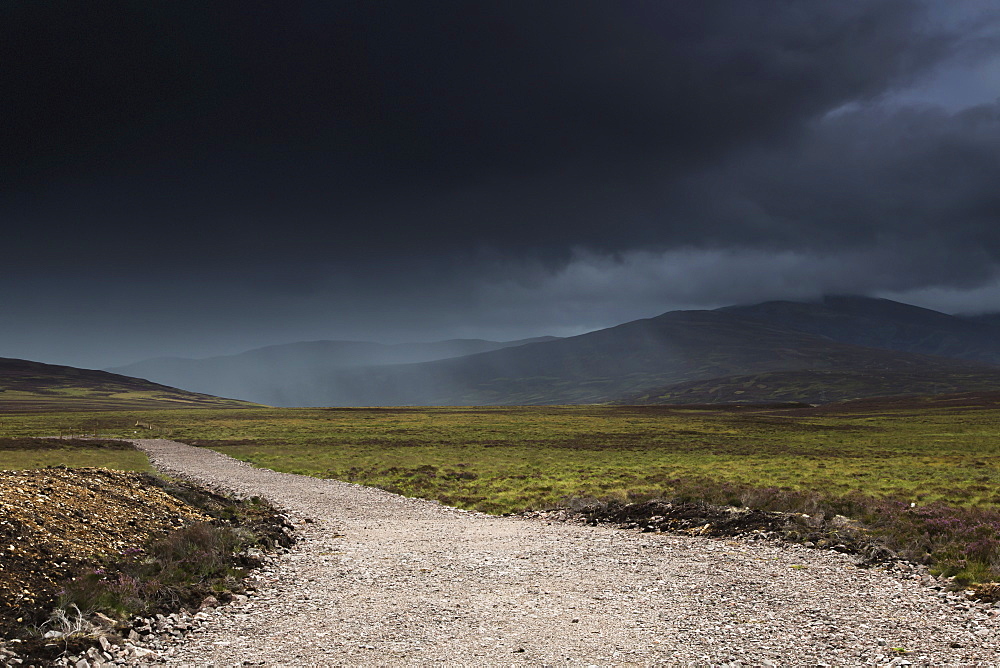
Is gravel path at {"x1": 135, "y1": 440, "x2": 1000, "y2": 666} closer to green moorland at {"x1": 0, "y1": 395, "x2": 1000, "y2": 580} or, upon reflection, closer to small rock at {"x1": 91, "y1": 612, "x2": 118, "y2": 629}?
small rock at {"x1": 91, "y1": 612, "x2": 118, "y2": 629}

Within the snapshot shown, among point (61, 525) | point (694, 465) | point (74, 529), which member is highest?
point (61, 525)

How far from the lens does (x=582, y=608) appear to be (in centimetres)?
1223

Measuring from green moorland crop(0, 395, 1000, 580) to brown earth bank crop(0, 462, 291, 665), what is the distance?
11.8 metres

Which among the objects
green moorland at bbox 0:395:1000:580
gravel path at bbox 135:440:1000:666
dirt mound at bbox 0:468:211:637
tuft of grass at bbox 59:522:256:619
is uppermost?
dirt mound at bbox 0:468:211:637

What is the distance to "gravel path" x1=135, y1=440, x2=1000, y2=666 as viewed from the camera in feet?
32.7

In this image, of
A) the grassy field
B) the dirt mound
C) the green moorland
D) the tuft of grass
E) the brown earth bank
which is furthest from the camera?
the grassy field

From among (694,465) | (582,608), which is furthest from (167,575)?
(694,465)

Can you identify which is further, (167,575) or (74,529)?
(74,529)

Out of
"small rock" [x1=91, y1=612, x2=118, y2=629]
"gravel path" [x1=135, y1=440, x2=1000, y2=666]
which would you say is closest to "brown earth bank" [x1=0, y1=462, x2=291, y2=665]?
"small rock" [x1=91, y1=612, x2=118, y2=629]

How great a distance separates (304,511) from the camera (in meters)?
24.5

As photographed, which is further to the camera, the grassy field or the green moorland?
the grassy field

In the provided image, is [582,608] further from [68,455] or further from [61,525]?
[68,455]

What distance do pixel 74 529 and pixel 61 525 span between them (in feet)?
0.94

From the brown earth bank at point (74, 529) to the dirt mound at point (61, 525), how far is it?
2 centimetres
